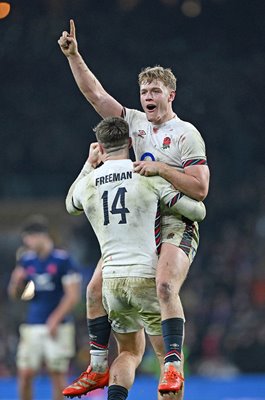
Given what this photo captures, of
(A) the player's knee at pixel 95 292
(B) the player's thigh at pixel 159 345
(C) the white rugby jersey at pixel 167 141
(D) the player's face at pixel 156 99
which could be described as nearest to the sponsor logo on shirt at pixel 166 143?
(C) the white rugby jersey at pixel 167 141

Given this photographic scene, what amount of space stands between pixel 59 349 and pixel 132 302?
205 inches

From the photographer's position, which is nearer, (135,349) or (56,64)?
(135,349)

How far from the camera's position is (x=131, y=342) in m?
7.43

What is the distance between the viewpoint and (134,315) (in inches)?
282

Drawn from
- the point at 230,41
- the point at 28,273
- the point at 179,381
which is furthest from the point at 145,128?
the point at 230,41

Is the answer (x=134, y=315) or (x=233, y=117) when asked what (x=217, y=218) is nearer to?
(x=233, y=117)

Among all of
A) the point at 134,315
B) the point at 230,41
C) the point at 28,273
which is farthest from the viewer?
the point at 230,41

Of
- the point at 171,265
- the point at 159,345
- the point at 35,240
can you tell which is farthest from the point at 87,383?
the point at 35,240

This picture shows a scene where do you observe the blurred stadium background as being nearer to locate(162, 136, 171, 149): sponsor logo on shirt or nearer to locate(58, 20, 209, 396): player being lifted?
locate(58, 20, 209, 396): player being lifted

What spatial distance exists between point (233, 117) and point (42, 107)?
3612 mm

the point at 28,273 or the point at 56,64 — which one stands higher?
the point at 56,64

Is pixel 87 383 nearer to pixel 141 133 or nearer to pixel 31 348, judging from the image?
pixel 141 133

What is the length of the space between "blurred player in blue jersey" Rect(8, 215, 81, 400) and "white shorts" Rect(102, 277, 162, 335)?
4.71 meters

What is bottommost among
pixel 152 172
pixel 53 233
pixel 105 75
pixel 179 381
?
pixel 179 381
